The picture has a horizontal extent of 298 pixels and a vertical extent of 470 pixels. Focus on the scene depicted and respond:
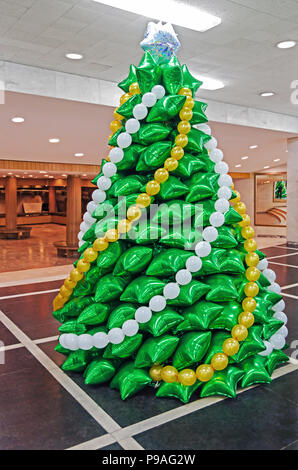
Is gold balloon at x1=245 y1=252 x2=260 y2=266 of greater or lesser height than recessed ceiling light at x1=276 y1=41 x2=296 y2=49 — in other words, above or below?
below

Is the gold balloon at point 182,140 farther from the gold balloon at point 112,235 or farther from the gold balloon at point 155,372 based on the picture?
the gold balloon at point 155,372

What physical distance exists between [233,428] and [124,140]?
6.06 feet

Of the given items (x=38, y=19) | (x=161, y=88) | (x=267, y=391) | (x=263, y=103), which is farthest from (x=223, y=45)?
(x=267, y=391)

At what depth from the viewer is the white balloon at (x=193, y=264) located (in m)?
2.46

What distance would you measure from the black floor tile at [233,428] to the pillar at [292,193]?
912 centimetres

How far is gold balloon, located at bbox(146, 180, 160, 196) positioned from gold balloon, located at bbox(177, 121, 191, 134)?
15.3 inches

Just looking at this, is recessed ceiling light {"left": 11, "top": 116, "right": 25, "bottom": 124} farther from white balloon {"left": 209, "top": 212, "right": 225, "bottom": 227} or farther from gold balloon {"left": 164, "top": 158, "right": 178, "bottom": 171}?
white balloon {"left": 209, "top": 212, "right": 225, "bottom": 227}

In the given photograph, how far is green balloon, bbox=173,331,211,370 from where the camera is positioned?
2387mm

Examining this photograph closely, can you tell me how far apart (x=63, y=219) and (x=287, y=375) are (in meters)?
28.8

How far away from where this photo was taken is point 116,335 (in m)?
2.45

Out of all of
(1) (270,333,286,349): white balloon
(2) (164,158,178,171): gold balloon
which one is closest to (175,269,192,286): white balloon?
(2) (164,158,178,171): gold balloon

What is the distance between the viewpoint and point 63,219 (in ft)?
100
